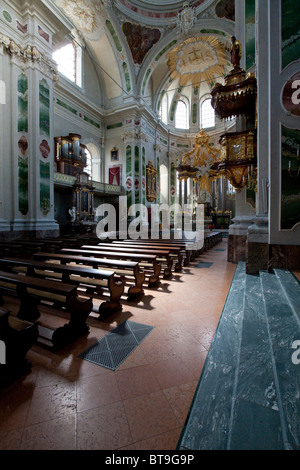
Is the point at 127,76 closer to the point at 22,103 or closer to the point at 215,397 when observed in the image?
the point at 22,103

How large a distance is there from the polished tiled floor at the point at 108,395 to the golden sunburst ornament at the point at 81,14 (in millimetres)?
15048

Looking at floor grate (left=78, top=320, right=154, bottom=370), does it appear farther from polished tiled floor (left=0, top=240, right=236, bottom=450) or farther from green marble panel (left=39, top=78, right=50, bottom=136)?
green marble panel (left=39, top=78, right=50, bottom=136)

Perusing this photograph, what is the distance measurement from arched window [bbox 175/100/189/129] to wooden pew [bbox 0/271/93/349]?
66.5 feet

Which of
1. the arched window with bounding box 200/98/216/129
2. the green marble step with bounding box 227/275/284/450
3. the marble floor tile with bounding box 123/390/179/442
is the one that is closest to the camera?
the green marble step with bounding box 227/275/284/450

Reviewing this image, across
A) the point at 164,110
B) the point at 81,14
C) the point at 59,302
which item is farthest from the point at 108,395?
the point at 164,110

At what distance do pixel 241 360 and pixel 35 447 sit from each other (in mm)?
1337

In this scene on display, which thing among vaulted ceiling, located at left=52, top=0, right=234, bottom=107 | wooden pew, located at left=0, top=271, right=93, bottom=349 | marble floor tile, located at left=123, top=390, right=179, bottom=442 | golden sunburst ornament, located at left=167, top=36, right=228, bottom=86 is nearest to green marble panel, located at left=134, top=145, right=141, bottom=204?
vaulted ceiling, located at left=52, top=0, right=234, bottom=107

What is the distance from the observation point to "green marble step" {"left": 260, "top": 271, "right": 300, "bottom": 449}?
1079 mm

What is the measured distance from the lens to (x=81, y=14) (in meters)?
11.2

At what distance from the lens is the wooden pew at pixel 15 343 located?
1515 millimetres

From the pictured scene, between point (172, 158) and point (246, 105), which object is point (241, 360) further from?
point (172, 158)

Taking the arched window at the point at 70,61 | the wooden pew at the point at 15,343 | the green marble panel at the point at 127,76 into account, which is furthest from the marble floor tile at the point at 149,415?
the green marble panel at the point at 127,76

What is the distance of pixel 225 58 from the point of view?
1445 cm

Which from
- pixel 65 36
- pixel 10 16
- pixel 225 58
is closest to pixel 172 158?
pixel 225 58
